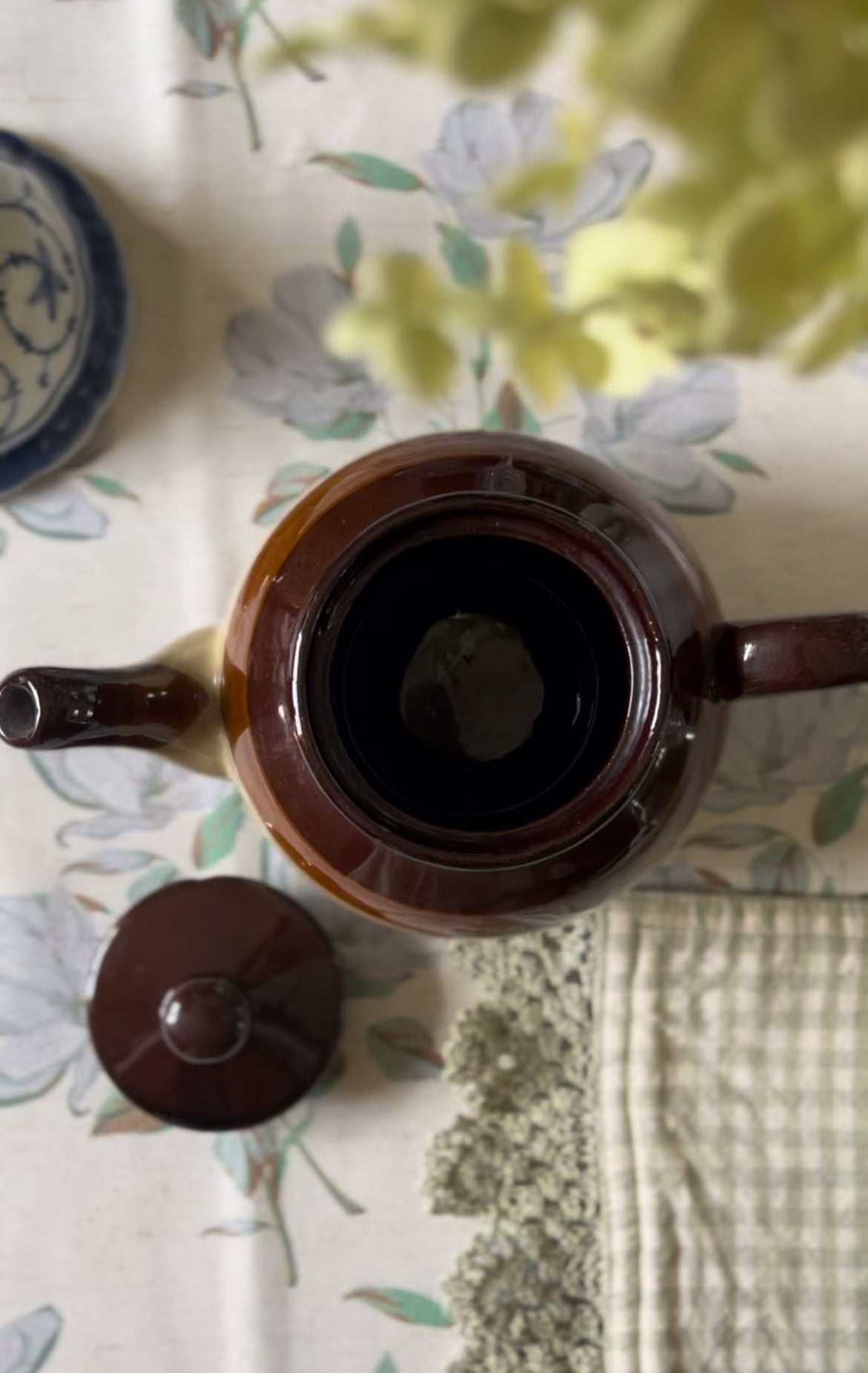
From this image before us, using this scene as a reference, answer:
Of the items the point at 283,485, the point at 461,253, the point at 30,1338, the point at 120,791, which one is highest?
the point at 461,253

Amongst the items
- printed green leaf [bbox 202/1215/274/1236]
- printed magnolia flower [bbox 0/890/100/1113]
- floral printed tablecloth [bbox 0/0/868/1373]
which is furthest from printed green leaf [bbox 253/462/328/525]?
printed green leaf [bbox 202/1215/274/1236]

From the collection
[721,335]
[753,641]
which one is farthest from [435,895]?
[721,335]

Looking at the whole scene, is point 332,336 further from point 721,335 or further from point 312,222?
point 312,222

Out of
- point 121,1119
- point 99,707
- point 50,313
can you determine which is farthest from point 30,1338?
point 50,313

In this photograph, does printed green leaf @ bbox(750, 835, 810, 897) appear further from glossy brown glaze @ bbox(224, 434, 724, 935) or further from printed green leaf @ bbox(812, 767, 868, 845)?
glossy brown glaze @ bbox(224, 434, 724, 935)

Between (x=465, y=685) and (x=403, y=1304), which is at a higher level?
(x=465, y=685)

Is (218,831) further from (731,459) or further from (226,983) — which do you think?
(731,459)

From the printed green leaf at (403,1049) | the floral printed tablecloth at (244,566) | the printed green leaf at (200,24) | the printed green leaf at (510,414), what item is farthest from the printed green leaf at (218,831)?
the printed green leaf at (200,24)
